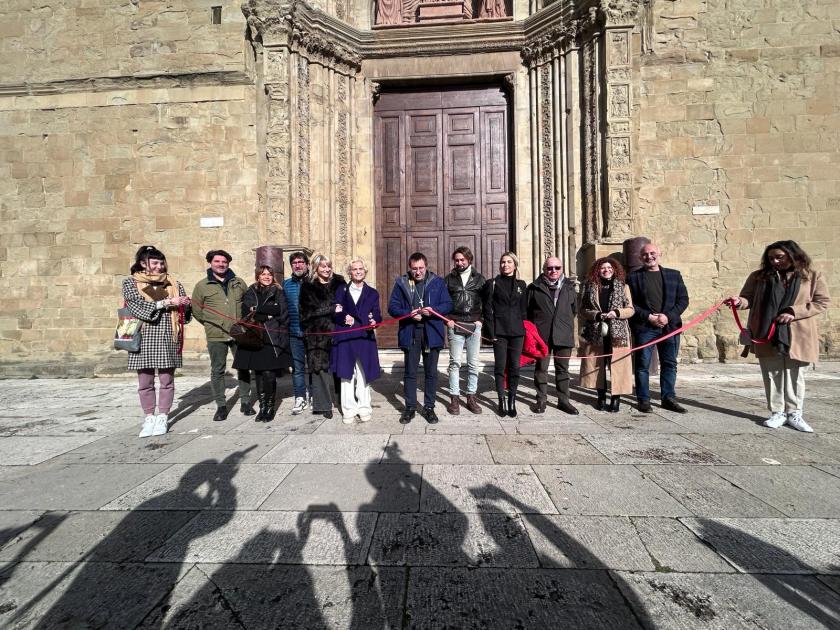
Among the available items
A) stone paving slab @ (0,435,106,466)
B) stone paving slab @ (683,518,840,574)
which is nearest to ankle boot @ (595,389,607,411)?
stone paving slab @ (683,518,840,574)

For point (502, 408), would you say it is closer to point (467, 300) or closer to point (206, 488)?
point (467, 300)

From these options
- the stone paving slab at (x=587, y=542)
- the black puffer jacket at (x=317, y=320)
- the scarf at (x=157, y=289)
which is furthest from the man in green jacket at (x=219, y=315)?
the stone paving slab at (x=587, y=542)

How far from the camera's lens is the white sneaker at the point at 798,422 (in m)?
3.70

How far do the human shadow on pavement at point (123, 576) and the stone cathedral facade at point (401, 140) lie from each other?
21.2 feet

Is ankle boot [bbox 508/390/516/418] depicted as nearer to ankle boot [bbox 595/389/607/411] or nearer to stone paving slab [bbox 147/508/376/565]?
ankle boot [bbox 595/389/607/411]

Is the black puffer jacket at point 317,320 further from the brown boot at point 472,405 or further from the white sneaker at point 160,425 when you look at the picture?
the brown boot at point 472,405

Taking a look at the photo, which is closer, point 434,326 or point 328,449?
point 328,449

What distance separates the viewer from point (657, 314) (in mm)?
4582

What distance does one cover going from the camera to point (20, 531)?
2135mm

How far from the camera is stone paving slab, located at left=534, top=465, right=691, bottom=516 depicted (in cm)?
225

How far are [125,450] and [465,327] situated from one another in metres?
3.76

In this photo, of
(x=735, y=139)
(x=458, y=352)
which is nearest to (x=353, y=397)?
(x=458, y=352)

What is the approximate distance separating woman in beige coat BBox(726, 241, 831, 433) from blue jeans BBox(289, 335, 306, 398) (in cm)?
527

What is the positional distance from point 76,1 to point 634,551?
14.4m
